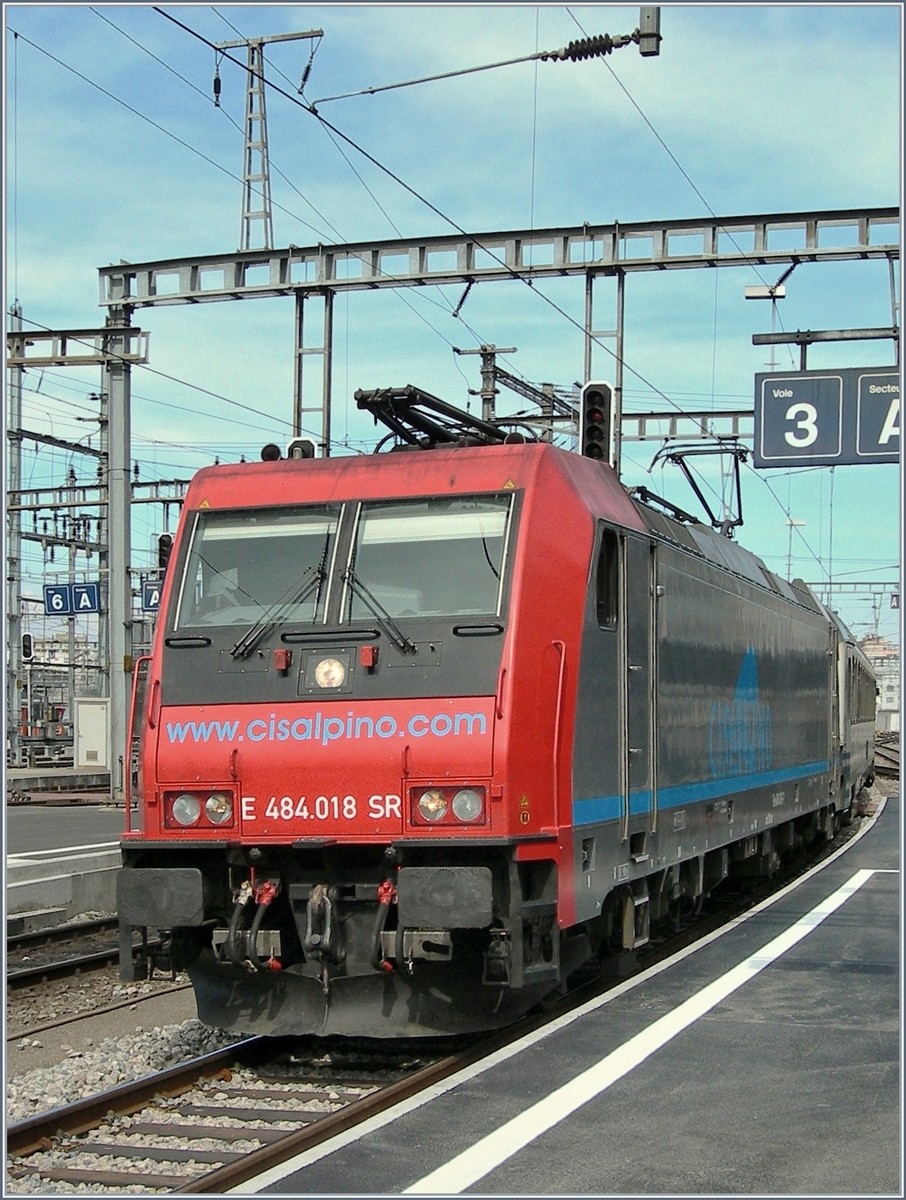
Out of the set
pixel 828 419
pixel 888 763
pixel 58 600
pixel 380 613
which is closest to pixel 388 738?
pixel 380 613

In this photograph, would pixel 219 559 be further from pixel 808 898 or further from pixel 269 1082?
pixel 808 898

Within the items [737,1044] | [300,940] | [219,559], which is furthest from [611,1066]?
[219,559]

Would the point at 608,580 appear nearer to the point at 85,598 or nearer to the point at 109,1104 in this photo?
the point at 109,1104

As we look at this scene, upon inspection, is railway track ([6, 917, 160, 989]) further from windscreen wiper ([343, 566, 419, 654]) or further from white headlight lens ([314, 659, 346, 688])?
windscreen wiper ([343, 566, 419, 654])

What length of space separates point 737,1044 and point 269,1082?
250 centimetres

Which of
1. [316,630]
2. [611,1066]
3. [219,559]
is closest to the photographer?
[611,1066]

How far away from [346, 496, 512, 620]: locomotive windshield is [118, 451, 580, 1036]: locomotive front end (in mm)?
13

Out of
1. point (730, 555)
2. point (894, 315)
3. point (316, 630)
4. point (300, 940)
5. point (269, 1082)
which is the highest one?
point (894, 315)

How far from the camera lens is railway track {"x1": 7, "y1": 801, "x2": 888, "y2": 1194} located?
6.14 metres

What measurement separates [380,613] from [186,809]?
152 centimetres

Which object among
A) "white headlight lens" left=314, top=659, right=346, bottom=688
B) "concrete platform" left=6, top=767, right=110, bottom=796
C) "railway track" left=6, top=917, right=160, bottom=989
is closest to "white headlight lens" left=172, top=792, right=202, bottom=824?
"white headlight lens" left=314, top=659, right=346, bottom=688

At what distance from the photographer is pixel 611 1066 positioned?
705 cm

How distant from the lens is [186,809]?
7.92 metres

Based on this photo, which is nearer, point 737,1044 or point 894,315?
point 737,1044
